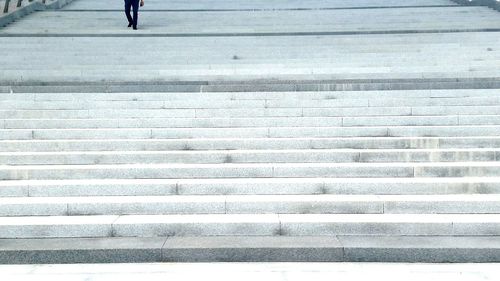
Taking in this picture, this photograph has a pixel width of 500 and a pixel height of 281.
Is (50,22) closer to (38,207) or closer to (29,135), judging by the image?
(29,135)

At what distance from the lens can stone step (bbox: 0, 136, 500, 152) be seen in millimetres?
7281

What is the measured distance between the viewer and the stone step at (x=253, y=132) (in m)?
7.64

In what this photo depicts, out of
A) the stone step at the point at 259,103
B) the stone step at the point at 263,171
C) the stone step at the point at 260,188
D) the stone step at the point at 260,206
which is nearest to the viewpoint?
the stone step at the point at 260,206

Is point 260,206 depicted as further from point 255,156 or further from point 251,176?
point 255,156

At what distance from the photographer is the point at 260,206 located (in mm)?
6016

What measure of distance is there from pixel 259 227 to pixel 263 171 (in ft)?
3.76

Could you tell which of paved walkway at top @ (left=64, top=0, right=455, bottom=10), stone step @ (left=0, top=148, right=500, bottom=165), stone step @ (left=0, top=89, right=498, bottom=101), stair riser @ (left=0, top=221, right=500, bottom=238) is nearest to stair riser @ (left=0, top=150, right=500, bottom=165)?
stone step @ (left=0, top=148, right=500, bottom=165)

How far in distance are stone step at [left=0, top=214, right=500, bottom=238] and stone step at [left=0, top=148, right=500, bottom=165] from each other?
4.34 feet

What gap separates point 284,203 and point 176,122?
2.63m

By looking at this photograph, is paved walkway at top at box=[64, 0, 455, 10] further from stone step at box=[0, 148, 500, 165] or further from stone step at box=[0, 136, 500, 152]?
stone step at box=[0, 148, 500, 165]
